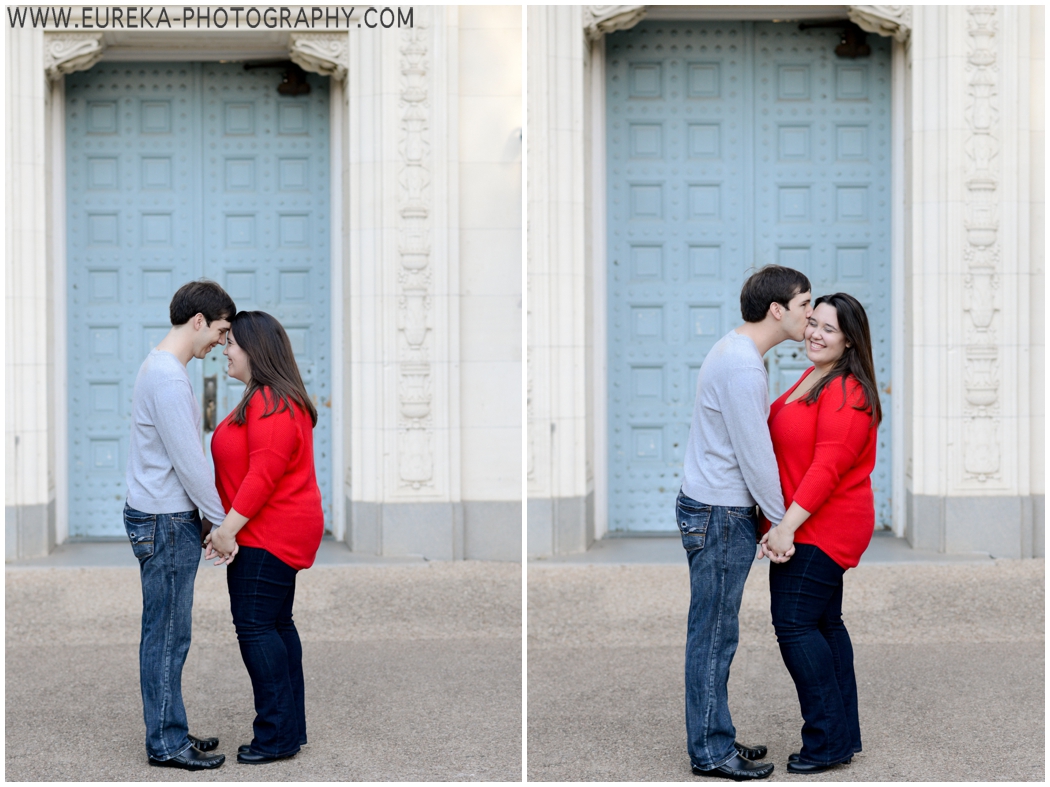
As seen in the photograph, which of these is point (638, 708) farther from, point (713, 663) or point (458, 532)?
point (458, 532)

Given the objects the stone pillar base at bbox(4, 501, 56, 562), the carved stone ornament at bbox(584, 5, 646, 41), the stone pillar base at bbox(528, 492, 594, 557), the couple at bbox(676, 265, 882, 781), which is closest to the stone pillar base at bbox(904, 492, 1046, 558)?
the stone pillar base at bbox(528, 492, 594, 557)

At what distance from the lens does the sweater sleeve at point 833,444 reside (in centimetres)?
388

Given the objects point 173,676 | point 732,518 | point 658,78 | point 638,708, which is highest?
point 658,78

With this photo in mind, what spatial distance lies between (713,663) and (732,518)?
502 mm

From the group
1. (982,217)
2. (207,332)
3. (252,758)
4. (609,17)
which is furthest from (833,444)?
(609,17)

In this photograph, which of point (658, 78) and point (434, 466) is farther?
point (658, 78)

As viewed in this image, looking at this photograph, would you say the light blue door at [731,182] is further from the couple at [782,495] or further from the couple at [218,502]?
the couple at [218,502]

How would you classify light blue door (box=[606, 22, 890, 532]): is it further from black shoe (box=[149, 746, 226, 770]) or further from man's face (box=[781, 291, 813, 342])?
black shoe (box=[149, 746, 226, 770])

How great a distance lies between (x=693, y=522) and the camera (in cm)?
404

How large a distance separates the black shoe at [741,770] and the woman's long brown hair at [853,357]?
1244mm

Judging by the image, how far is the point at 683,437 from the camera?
928 centimetres

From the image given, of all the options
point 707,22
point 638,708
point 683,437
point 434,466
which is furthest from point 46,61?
point 638,708

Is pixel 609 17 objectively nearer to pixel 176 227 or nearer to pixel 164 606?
pixel 176 227

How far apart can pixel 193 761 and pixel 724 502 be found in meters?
2.08
